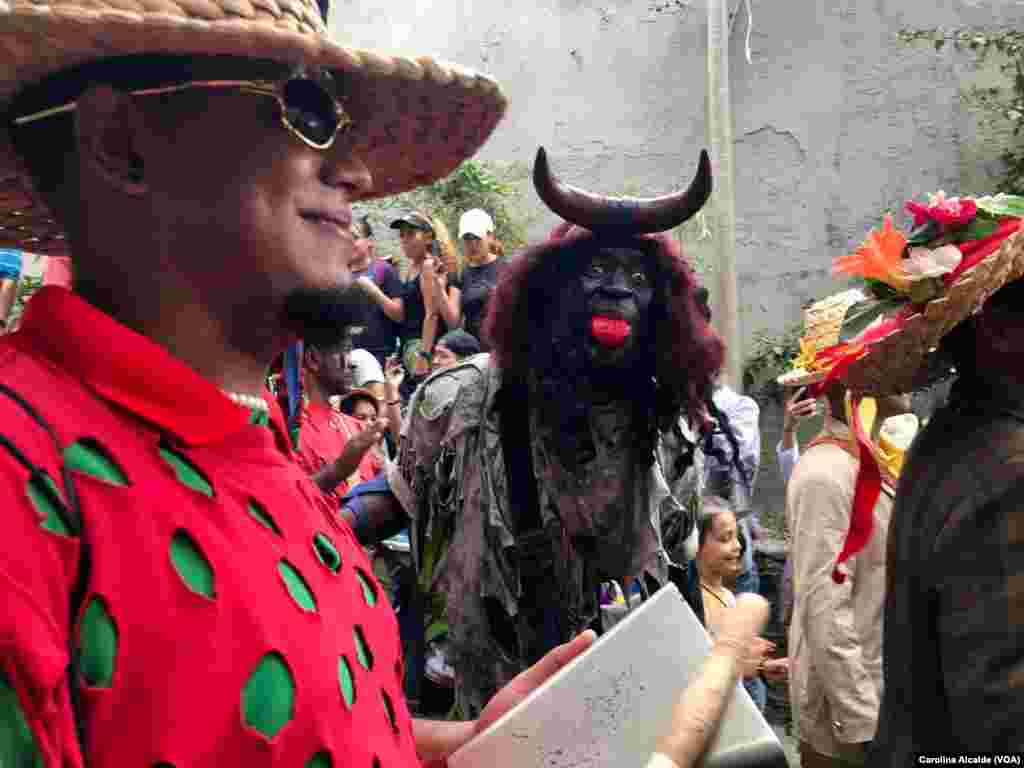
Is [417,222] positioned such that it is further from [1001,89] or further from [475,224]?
[1001,89]

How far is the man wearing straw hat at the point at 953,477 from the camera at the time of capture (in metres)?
2.54

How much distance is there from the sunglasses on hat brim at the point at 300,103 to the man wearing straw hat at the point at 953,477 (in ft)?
5.48

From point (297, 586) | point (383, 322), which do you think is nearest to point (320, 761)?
point (297, 586)

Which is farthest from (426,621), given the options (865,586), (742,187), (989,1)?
(989,1)

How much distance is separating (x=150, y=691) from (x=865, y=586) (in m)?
3.43

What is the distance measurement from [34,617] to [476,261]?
295 inches

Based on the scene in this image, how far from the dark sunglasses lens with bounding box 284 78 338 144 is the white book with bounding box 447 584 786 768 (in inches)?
34.4

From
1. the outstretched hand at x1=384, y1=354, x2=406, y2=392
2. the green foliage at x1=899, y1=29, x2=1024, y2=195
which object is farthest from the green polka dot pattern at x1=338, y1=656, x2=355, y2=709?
the green foliage at x1=899, y1=29, x2=1024, y2=195

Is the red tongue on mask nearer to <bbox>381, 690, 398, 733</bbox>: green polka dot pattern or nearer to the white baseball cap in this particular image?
<bbox>381, 690, 398, 733</bbox>: green polka dot pattern

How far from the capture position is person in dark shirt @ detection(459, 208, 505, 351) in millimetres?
8133

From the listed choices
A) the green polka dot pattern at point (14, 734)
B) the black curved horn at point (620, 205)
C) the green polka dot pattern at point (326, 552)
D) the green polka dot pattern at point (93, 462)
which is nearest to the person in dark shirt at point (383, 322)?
the black curved horn at point (620, 205)

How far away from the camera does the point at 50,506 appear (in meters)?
1.24

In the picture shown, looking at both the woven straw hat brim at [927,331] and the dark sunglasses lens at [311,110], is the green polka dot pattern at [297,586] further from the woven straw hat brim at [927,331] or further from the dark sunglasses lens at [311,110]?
the woven straw hat brim at [927,331]

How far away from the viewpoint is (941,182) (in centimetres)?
1062
